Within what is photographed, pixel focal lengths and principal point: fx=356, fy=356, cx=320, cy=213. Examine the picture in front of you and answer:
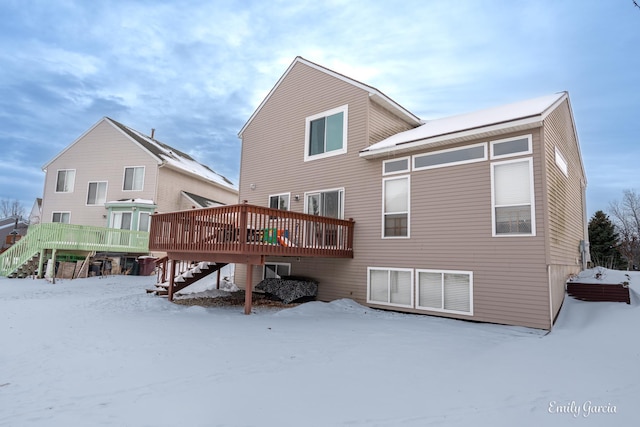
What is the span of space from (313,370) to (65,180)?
24434mm

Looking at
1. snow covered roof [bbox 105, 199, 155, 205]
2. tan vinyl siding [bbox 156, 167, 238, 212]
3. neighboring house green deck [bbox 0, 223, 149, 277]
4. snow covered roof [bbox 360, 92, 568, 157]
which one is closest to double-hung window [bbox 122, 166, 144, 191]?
snow covered roof [bbox 105, 199, 155, 205]

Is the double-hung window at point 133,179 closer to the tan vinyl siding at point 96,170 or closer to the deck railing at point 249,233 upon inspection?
the tan vinyl siding at point 96,170

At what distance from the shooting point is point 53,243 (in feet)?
51.0

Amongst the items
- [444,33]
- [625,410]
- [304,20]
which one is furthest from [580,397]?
[304,20]

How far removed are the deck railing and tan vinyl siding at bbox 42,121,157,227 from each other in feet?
38.6

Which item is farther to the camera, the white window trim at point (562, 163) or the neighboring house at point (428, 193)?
the white window trim at point (562, 163)

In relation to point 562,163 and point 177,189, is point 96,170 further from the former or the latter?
point 562,163

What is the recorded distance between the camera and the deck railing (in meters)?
8.45

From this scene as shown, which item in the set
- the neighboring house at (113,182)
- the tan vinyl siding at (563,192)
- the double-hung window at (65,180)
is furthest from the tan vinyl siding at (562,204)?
the double-hung window at (65,180)

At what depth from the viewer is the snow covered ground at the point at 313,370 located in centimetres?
340

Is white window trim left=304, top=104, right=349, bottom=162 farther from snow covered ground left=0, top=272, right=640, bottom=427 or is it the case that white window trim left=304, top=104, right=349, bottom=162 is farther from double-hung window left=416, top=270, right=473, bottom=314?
snow covered ground left=0, top=272, right=640, bottom=427

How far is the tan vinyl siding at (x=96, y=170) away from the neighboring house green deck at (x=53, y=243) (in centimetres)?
400

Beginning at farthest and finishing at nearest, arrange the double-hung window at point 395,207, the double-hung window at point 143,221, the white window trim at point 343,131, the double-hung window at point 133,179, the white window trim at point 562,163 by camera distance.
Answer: the double-hung window at point 133,179, the double-hung window at point 143,221, the white window trim at point 343,131, the double-hung window at point 395,207, the white window trim at point 562,163

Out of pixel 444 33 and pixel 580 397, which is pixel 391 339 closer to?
pixel 580 397
